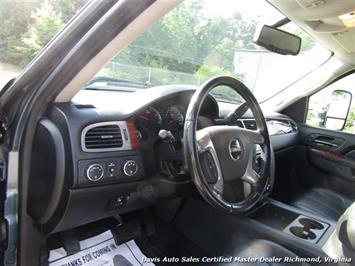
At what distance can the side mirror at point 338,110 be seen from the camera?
115 inches

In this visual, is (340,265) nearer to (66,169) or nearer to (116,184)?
(116,184)

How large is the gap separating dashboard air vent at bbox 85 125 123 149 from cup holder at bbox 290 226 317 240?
36.9 inches

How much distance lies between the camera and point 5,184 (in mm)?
1415

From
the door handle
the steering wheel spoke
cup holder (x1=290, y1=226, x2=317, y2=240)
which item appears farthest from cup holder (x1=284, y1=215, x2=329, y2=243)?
the door handle

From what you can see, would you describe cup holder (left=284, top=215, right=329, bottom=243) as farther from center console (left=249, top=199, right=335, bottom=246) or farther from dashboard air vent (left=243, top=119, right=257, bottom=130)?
dashboard air vent (left=243, top=119, right=257, bottom=130)

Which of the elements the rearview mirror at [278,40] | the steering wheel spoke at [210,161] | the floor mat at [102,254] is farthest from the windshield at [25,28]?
the rearview mirror at [278,40]

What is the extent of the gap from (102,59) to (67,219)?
2.57 feet

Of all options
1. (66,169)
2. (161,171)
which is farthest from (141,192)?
(66,169)

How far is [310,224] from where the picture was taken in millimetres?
1703

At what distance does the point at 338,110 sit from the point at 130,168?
7.03 feet

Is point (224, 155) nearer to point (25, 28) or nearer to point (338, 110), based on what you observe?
point (25, 28)

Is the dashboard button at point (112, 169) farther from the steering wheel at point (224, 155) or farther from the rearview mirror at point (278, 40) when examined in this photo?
the rearview mirror at point (278, 40)

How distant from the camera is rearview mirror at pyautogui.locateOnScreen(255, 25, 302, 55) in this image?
2.10 m

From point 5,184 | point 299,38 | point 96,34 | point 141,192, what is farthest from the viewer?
point 299,38
